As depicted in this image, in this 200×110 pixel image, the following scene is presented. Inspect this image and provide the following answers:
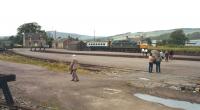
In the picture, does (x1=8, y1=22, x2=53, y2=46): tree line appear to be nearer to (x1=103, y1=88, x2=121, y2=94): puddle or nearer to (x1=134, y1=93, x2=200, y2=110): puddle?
(x1=103, y1=88, x2=121, y2=94): puddle

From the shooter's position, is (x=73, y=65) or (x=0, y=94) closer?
(x=0, y=94)

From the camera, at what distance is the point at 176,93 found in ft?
60.4

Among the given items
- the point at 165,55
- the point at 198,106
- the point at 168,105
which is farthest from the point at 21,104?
the point at 165,55

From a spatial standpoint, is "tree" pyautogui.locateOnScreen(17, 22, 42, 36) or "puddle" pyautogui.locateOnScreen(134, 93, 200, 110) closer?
"puddle" pyautogui.locateOnScreen(134, 93, 200, 110)

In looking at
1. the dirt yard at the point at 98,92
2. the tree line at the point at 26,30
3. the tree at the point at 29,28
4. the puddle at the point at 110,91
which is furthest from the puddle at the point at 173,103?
the tree at the point at 29,28

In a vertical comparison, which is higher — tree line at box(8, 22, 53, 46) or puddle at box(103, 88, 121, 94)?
tree line at box(8, 22, 53, 46)

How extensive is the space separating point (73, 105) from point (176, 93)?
5835 millimetres

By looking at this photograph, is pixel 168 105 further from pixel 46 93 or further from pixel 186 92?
pixel 46 93

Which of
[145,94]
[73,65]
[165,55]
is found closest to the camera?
[145,94]

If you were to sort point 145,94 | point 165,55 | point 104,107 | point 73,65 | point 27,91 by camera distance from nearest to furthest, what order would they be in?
1. point 104,107
2. point 145,94
3. point 27,91
4. point 73,65
5. point 165,55

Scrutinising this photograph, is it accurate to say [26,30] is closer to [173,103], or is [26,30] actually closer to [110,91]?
[110,91]

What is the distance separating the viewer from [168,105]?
598 inches

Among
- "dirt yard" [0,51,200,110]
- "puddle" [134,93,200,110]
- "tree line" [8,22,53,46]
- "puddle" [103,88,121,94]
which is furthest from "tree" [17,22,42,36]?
"puddle" [134,93,200,110]

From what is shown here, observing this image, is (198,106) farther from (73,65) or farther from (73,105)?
(73,65)
